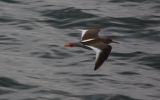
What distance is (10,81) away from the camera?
457 inches

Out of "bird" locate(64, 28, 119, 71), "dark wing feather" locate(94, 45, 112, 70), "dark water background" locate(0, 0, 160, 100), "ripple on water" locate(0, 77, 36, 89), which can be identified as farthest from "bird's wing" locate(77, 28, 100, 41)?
"ripple on water" locate(0, 77, 36, 89)

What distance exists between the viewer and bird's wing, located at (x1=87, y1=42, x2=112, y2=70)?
34.5 ft

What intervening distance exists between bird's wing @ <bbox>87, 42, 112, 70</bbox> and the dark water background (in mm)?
748

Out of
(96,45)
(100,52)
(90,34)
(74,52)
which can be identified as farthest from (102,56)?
(74,52)

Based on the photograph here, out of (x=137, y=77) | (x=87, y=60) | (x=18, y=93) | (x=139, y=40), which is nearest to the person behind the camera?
(x=18, y=93)

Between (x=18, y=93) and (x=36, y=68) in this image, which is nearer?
(x=18, y=93)

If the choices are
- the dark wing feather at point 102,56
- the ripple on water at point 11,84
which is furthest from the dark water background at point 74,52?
the dark wing feather at point 102,56

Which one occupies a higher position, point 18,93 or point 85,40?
point 85,40

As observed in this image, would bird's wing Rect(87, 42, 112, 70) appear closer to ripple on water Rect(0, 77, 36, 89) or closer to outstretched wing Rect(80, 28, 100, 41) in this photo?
outstretched wing Rect(80, 28, 100, 41)

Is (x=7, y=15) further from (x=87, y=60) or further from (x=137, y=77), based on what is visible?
(x=137, y=77)

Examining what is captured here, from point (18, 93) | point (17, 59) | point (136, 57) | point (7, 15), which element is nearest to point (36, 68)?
point (17, 59)

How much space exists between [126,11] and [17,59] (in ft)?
15.7

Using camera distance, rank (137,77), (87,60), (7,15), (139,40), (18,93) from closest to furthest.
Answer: (18,93)
(137,77)
(87,60)
(139,40)
(7,15)

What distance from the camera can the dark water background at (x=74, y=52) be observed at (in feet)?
37.0
